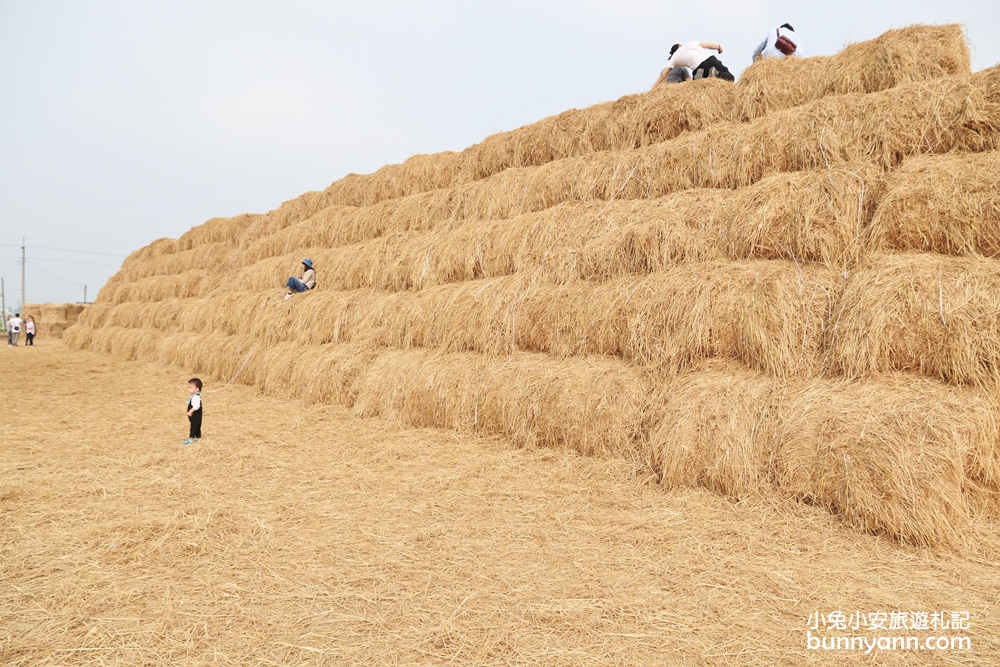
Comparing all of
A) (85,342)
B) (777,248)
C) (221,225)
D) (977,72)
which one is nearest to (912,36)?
(977,72)

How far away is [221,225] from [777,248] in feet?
58.5

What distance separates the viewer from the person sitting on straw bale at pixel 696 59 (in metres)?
9.86

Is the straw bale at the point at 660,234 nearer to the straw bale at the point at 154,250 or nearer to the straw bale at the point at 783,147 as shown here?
the straw bale at the point at 783,147

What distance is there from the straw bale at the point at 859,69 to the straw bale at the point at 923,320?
2.58 meters

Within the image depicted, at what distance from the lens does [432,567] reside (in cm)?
358

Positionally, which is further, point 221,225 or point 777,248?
point 221,225

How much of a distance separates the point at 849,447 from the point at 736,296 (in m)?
1.72

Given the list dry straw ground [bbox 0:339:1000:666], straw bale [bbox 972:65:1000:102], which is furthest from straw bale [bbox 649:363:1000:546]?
straw bale [bbox 972:65:1000:102]

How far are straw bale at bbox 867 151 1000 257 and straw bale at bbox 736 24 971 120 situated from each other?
58.3 inches

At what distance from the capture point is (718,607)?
308 centimetres

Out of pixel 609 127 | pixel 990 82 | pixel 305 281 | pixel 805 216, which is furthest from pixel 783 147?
pixel 305 281

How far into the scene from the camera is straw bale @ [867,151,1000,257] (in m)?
4.63

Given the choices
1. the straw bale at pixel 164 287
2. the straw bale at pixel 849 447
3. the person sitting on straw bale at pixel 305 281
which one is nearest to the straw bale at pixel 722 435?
the straw bale at pixel 849 447

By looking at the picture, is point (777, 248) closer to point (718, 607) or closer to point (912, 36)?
point (912, 36)
